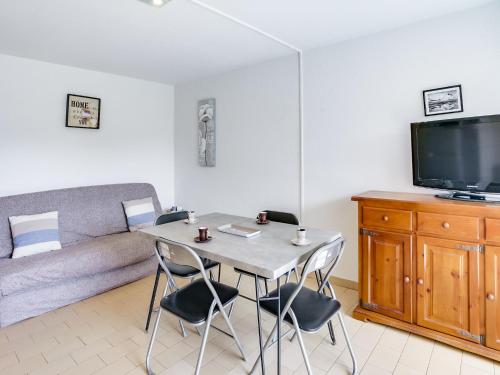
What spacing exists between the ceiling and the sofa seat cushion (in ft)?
6.27

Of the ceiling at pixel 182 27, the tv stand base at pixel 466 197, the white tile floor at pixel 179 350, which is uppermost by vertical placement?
the ceiling at pixel 182 27

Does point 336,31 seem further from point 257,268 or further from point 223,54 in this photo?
point 257,268

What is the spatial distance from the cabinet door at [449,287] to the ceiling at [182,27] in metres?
1.72

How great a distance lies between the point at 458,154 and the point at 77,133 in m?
3.81

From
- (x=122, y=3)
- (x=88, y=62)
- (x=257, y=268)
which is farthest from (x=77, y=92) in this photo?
(x=257, y=268)

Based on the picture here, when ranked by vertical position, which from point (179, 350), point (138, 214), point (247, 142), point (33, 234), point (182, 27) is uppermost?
point (182, 27)

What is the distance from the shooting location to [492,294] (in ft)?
6.04

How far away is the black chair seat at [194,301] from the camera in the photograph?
1.67 metres

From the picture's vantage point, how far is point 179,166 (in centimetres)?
447

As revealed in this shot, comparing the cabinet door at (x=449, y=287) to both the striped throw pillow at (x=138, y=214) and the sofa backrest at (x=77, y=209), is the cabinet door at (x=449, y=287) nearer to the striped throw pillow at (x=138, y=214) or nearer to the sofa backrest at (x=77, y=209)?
the striped throw pillow at (x=138, y=214)

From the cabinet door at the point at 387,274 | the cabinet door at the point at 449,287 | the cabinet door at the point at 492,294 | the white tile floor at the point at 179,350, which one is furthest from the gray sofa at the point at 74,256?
the cabinet door at the point at 492,294

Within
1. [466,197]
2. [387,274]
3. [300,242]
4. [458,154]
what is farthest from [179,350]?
[458,154]

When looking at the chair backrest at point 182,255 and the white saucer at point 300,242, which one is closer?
the chair backrest at point 182,255

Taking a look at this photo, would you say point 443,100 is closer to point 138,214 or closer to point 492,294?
point 492,294
